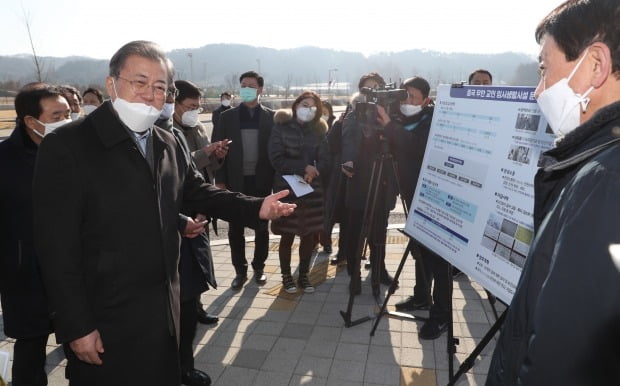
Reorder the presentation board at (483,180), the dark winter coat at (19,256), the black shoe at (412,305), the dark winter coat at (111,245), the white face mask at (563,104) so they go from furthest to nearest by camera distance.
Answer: the black shoe at (412,305)
the dark winter coat at (19,256)
the presentation board at (483,180)
the dark winter coat at (111,245)
the white face mask at (563,104)

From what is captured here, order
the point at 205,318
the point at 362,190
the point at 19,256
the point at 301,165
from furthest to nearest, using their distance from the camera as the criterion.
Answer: the point at 301,165, the point at 362,190, the point at 205,318, the point at 19,256

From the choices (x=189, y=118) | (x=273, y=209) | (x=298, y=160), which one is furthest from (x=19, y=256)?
(x=298, y=160)

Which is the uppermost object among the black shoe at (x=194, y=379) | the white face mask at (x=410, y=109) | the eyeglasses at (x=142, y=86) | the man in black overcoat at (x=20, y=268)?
the eyeglasses at (x=142, y=86)

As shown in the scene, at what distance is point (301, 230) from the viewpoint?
4652 mm

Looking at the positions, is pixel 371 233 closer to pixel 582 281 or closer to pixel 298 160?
pixel 298 160

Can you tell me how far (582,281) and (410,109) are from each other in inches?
135

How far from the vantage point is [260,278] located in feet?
16.4

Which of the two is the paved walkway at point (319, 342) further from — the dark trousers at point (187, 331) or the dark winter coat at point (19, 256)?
the dark winter coat at point (19, 256)

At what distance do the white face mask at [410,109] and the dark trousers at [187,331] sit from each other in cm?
266

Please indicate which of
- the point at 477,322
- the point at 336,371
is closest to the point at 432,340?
the point at 477,322

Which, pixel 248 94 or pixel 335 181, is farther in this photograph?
pixel 335 181

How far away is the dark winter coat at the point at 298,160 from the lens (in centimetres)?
467

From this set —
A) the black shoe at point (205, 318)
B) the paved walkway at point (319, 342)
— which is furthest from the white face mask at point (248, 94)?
the black shoe at point (205, 318)

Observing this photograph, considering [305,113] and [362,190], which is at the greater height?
[305,113]
